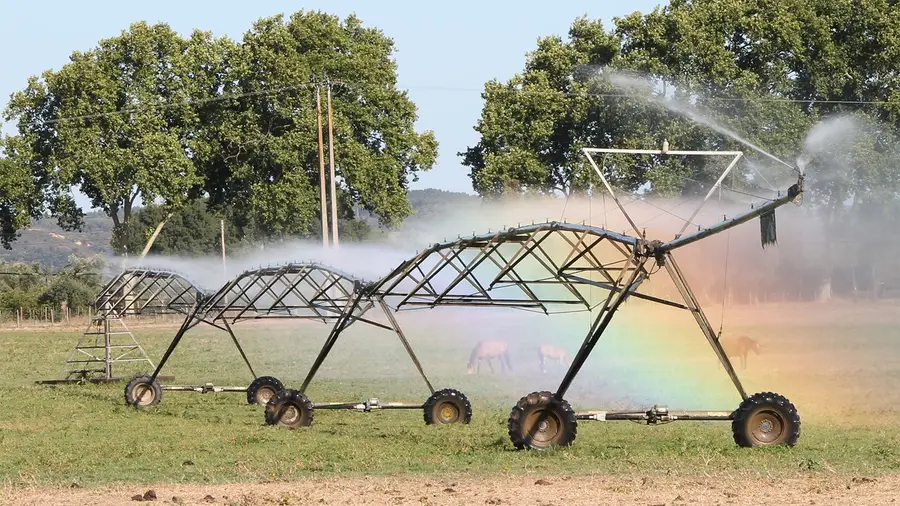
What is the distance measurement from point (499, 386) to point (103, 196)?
50.7 metres

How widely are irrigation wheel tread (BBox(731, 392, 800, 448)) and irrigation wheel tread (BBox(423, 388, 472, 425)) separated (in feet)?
26.0

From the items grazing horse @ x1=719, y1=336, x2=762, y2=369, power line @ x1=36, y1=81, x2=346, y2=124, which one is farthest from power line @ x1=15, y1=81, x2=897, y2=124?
grazing horse @ x1=719, y1=336, x2=762, y2=369

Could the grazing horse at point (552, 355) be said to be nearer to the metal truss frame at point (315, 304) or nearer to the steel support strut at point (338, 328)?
the metal truss frame at point (315, 304)

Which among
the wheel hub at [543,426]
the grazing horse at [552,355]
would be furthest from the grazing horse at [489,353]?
the wheel hub at [543,426]

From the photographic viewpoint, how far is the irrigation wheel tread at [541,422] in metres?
22.5

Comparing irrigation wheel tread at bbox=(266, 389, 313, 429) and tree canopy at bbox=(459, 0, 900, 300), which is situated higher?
tree canopy at bbox=(459, 0, 900, 300)

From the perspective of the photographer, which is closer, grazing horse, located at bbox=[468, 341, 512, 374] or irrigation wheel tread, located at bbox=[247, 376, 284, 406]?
irrigation wheel tread, located at bbox=[247, 376, 284, 406]

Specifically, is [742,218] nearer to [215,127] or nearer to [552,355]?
[552,355]

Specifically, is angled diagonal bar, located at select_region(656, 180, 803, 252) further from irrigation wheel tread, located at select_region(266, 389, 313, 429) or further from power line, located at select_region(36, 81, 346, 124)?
power line, located at select_region(36, 81, 346, 124)

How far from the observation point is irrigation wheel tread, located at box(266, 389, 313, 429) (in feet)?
94.4

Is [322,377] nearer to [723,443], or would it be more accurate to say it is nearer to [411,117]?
[723,443]

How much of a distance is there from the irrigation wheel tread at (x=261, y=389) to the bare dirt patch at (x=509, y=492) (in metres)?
15.7

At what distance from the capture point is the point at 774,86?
72812 millimetres

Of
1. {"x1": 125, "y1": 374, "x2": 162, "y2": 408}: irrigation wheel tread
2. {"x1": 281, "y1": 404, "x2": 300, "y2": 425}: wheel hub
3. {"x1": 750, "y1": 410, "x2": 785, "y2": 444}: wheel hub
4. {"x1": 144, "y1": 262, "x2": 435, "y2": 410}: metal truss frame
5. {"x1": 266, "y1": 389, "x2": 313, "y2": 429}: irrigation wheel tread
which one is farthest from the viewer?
{"x1": 125, "y1": 374, "x2": 162, "y2": 408}: irrigation wheel tread
